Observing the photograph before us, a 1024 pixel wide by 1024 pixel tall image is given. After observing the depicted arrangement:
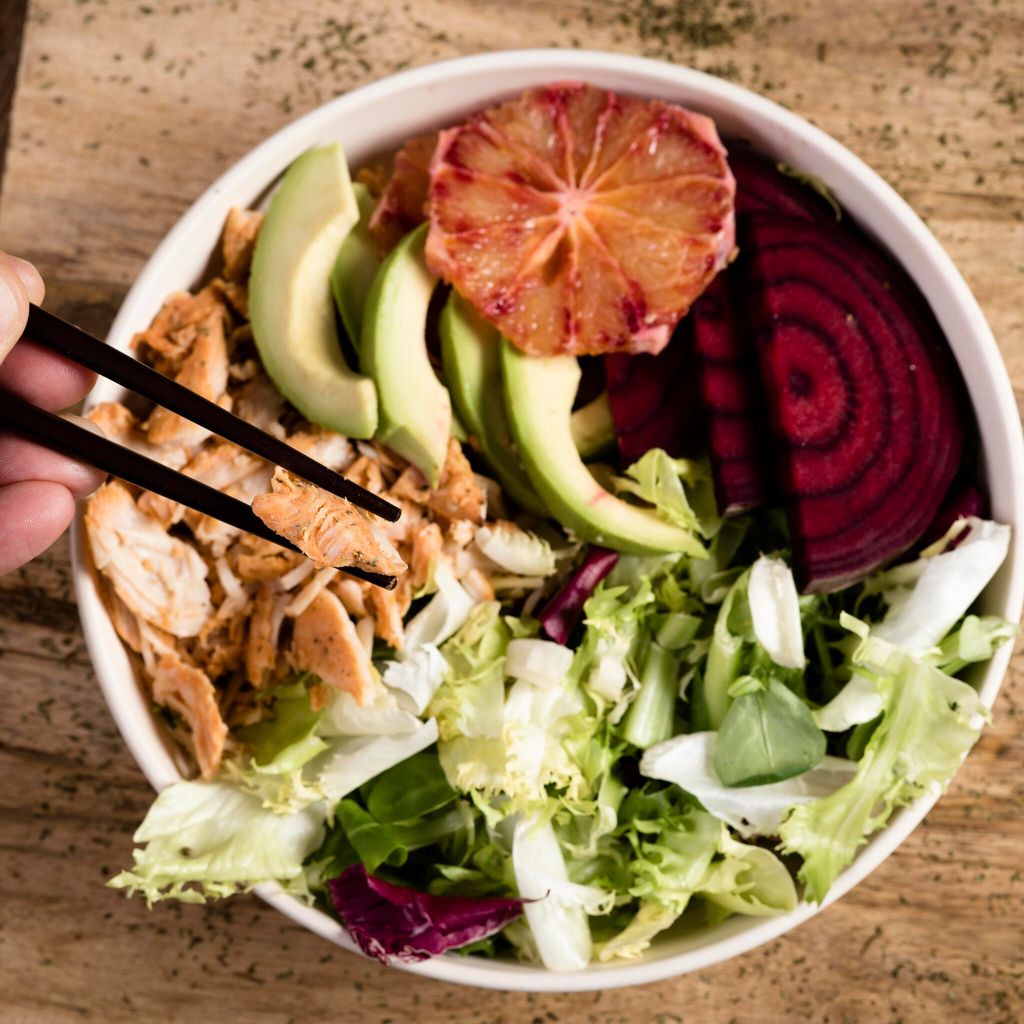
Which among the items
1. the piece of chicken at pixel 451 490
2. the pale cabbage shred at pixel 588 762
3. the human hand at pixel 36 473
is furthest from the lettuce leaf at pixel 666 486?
the human hand at pixel 36 473

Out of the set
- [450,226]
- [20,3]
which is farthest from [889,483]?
[20,3]

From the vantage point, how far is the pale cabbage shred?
155 centimetres

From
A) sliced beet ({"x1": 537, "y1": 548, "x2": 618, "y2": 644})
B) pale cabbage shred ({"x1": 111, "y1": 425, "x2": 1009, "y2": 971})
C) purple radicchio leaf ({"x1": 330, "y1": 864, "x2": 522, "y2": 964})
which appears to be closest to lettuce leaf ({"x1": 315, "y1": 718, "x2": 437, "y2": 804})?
pale cabbage shred ({"x1": 111, "y1": 425, "x2": 1009, "y2": 971})

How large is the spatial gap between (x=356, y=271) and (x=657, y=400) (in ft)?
1.67

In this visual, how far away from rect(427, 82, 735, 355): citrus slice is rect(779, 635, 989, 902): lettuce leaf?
2.00 ft

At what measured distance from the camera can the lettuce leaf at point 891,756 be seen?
153 centimetres

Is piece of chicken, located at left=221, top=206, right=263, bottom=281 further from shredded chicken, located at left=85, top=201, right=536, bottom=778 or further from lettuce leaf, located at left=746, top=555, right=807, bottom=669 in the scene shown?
lettuce leaf, located at left=746, top=555, right=807, bottom=669

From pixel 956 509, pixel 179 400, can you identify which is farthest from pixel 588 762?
pixel 179 400

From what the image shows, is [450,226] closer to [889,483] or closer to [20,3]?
[889,483]

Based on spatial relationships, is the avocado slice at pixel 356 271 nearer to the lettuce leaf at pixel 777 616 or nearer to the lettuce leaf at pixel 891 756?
the lettuce leaf at pixel 777 616

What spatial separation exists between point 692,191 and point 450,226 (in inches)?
14.7

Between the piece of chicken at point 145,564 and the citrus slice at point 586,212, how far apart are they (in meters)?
0.59

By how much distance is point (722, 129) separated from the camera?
172cm

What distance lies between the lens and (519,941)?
5.50ft
